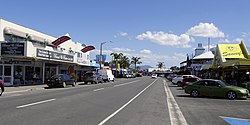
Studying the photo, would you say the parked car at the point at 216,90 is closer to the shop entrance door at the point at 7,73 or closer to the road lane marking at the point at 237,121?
the road lane marking at the point at 237,121

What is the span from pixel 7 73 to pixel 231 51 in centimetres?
2744

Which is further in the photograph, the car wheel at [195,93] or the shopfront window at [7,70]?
the shopfront window at [7,70]

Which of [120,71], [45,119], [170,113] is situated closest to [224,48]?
[170,113]

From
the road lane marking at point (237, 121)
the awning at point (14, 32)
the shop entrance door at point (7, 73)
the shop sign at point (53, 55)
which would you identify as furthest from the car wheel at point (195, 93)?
the awning at point (14, 32)

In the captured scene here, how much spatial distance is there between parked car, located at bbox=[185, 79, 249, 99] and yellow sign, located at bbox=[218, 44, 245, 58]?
17859 mm

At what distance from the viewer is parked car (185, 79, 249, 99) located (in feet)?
72.9

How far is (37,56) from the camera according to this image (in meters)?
33.2

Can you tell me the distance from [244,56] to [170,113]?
28.8 m

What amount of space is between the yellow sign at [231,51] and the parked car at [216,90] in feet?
58.6

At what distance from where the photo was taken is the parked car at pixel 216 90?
2222cm

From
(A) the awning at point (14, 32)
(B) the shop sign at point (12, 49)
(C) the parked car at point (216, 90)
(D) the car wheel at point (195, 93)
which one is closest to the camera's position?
(C) the parked car at point (216, 90)

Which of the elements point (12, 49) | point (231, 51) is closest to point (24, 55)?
point (12, 49)

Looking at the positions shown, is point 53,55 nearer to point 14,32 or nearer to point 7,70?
point 14,32

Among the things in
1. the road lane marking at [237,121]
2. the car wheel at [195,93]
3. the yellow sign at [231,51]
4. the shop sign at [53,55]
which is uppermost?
the yellow sign at [231,51]
